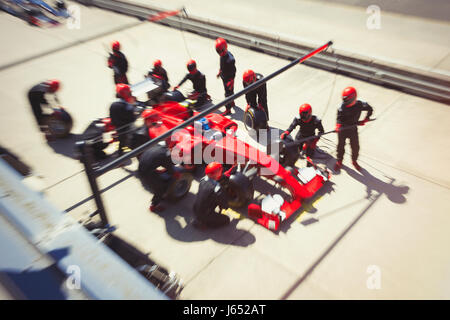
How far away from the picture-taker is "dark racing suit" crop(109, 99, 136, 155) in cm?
712

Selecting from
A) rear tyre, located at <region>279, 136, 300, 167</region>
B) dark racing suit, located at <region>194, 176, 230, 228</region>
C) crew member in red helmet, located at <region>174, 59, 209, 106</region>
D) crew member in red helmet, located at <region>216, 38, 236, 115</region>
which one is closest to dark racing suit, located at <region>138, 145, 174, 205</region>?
dark racing suit, located at <region>194, 176, 230, 228</region>

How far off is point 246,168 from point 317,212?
1567mm

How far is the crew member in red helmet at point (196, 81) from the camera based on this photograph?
8.70 meters

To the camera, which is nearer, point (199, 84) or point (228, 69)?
point (228, 69)

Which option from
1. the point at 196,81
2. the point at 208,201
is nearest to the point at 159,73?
the point at 196,81

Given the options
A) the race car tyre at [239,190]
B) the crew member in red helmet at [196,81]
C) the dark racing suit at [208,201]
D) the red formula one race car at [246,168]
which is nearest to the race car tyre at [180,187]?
the red formula one race car at [246,168]

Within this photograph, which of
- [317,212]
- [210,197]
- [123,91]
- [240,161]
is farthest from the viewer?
[123,91]

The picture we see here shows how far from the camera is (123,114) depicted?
282 inches

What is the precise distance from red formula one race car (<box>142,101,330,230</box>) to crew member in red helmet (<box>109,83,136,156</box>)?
0.43 metres

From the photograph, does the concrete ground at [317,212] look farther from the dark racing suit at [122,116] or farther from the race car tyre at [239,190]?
the dark racing suit at [122,116]

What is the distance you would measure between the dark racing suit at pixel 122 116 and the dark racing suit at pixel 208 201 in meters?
2.40

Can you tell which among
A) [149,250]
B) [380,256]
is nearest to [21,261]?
[149,250]

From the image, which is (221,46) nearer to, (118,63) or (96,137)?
(118,63)

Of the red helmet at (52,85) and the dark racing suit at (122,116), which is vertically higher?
the red helmet at (52,85)
